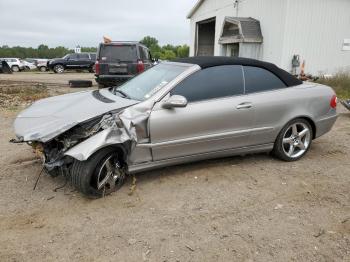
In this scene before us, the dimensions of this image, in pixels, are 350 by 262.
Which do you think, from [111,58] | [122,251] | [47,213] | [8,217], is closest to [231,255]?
[122,251]

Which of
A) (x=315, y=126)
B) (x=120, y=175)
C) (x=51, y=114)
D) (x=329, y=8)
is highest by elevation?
(x=329, y=8)

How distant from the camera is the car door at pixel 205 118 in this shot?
4.16m

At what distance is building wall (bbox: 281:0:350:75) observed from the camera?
1595 centimetres

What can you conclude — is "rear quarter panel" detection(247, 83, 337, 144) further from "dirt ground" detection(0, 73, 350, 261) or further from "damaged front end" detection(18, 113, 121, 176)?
"damaged front end" detection(18, 113, 121, 176)

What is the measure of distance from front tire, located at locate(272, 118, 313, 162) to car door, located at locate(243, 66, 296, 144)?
0.48ft

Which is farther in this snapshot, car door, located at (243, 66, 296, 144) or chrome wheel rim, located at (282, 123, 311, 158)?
chrome wheel rim, located at (282, 123, 311, 158)

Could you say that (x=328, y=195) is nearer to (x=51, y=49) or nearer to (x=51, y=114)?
(x=51, y=114)

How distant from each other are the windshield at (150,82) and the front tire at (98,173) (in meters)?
0.89

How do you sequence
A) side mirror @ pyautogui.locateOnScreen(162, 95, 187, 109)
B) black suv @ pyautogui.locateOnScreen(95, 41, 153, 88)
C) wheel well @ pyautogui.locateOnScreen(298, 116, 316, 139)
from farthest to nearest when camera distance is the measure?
1. black suv @ pyautogui.locateOnScreen(95, 41, 153, 88)
2. wheel well @ pyautogui.locateOnScreen(298, 116, 316, 139)
3. side mirror @ pyautogui.locateOnScreen(162, 95, 187, 109)

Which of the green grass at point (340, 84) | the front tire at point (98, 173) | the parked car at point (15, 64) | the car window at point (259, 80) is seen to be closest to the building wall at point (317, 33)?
the green grass at point (340, 84)

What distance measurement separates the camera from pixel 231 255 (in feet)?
9.93

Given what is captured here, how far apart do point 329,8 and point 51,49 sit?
8511 cm

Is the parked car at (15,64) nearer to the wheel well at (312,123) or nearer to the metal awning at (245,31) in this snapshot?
the metal awning at (245,31)

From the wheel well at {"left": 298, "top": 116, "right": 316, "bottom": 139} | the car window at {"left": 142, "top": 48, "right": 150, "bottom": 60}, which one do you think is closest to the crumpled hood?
the wheel well at {"left": 298, "top": 116, "right": 316, "bottom": 139}
